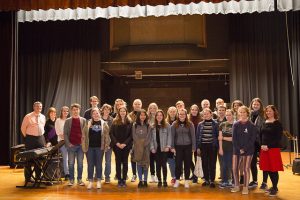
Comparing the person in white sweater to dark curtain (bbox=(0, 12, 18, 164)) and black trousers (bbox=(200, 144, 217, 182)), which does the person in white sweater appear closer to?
black trousers (bbox=(200, 144, 217, 182))

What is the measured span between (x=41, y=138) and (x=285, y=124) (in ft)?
24.4

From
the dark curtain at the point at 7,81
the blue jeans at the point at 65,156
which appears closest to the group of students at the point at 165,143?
the blue jeans at the point at 65,156

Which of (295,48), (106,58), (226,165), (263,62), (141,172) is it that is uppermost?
(106,58)

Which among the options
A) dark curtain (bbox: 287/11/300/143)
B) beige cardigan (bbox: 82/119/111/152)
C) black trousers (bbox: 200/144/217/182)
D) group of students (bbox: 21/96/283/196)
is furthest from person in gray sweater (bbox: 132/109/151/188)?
dark curtain (bbox: 287/11/300/143)

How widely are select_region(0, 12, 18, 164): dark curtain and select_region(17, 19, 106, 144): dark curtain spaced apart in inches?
105

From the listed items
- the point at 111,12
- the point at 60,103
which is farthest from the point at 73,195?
the point at 60,103

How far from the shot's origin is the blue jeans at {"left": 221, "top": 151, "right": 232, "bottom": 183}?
233 inches

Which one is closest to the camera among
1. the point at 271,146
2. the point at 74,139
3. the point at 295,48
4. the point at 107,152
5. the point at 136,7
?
the point at 271,146

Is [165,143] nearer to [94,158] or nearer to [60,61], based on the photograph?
[94,158]

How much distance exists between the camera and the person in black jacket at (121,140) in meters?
6.11

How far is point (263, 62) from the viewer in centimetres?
1115

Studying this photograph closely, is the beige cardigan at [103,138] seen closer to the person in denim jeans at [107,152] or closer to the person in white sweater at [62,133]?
the person in denim jeans at [107,152]

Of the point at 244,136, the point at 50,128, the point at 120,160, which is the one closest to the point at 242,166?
the point at 244,136

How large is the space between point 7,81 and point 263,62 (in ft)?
24.5
